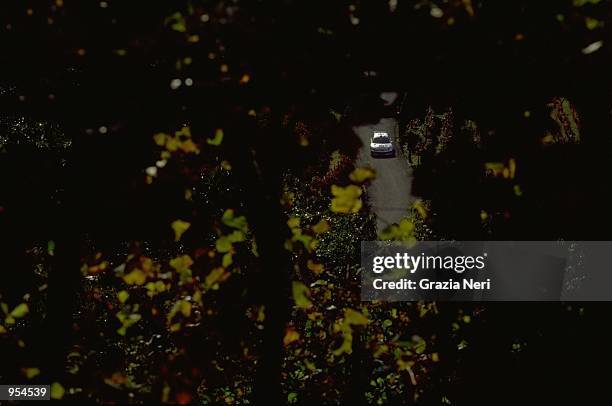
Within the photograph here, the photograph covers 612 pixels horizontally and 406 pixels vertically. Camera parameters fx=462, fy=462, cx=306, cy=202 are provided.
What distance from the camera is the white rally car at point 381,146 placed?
23.6 m

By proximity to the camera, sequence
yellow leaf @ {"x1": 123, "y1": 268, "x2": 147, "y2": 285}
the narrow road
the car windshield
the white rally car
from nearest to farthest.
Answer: yellow leaf @ {"x1": 123, "y1": 268, "x2": 147, "y2": 285} < the narrow road < the white rally car < the car windshield

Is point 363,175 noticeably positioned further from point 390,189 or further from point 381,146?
point 381,146

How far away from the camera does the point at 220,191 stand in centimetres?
1253

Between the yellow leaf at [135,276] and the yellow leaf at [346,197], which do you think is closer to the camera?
the yellow leaf at [346,197]

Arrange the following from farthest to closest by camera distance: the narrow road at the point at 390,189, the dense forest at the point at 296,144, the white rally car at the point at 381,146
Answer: the white rally car at the point at 381,146
the narrow road at the point at 390,189
the dense forest at the point at 296,144

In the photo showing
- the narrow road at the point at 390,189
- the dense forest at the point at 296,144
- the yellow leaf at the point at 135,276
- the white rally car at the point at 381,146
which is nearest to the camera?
the dense forest at the point at 296,144

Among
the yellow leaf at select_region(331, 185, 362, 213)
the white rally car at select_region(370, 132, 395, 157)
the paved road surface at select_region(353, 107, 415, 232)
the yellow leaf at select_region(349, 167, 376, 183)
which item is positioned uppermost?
the white rally car at select_region(370, 132, 395, 157)

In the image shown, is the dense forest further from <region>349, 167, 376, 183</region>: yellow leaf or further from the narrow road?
the narrow road

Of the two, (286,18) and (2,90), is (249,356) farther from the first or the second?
(2,90)

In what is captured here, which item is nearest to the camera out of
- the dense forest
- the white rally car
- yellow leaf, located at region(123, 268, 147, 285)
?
the dense forest

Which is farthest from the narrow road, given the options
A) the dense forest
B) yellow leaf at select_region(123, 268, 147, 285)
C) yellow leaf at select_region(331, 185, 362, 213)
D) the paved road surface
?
yellow leaf at select_region(123, 268, 147, 285)

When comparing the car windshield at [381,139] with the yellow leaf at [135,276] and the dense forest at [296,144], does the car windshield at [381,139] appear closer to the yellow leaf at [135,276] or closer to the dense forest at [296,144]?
the dense forest at [296,144]

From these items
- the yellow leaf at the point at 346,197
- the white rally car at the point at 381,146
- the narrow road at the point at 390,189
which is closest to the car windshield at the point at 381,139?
the white rally car at the point at 381,146

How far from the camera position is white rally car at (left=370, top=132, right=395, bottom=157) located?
2358cm
